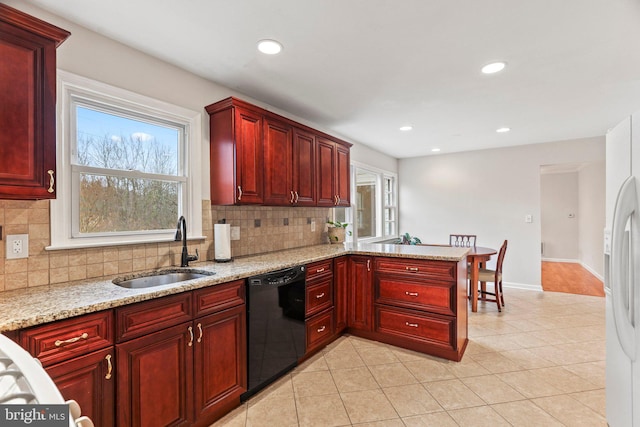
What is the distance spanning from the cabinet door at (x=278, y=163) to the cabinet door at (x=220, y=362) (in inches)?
45.3

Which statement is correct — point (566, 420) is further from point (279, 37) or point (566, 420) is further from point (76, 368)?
point (279, 37)

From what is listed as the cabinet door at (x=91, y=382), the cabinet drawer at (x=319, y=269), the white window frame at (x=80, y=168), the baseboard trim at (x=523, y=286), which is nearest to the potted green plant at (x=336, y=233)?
the cabinet drawer at (x=319, y=269)

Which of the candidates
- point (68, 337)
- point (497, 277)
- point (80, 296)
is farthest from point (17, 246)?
point (497, 277)

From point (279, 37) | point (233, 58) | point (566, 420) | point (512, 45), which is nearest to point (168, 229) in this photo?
point (233, 58)

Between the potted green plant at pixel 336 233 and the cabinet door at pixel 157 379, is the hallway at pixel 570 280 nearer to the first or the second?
the potted green plant at pixel 336 233

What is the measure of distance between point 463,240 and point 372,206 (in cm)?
164

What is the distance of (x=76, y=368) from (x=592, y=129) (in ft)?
19.3

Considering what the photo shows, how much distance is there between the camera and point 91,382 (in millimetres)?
1378

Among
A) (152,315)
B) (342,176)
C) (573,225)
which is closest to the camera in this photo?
(152,315)

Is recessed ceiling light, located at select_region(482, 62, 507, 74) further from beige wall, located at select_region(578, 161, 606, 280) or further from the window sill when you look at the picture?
beige wall, located at select_region(578, 161, 606, 280)

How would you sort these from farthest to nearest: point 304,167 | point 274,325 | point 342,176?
point 342,176 < point 304,167 < point 274,325

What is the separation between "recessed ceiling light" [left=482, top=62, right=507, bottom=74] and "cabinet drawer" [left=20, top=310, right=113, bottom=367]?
2973mm

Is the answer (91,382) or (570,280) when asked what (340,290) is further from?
(570,280)

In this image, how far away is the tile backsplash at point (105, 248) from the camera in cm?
166
